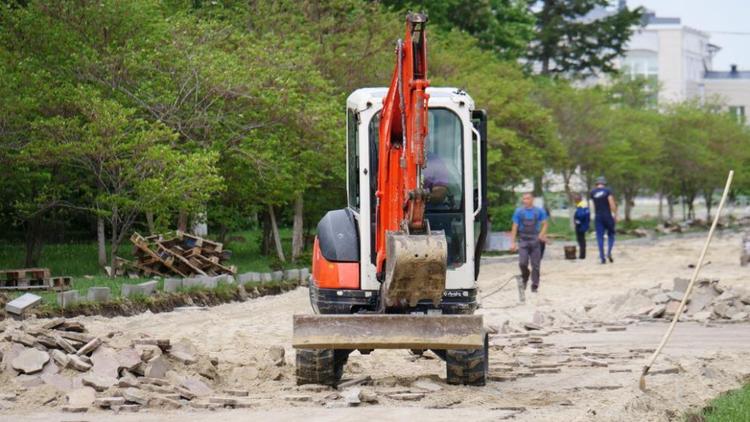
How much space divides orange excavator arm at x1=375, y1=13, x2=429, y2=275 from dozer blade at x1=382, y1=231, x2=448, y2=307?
23 centimetres

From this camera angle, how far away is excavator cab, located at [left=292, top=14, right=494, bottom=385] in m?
12.1

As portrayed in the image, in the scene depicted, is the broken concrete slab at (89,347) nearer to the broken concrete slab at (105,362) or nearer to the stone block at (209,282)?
the broken concrete slab at (105,362)

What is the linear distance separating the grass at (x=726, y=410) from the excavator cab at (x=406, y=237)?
78.5 inches

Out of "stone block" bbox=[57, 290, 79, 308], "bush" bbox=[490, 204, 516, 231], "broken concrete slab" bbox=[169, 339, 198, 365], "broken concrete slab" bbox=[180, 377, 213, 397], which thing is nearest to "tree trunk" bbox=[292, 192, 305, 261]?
"stone block" bbox=[57, 290, 79, 308]

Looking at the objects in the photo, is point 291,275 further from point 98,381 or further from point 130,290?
point 98,381

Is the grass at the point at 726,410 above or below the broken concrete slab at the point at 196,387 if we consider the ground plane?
below

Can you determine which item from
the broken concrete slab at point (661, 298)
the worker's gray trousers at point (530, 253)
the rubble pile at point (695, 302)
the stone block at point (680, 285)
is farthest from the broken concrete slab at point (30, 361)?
the stone block at point (680, 285)

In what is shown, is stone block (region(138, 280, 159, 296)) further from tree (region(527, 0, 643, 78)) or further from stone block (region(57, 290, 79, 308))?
tree (region(527, 0, 643, 78))

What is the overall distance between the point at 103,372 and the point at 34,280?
36.1ft

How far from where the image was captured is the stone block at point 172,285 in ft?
76.0

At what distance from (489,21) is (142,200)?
103ft

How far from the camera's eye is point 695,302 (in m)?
22.2

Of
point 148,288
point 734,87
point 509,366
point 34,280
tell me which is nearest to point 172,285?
point 148,288

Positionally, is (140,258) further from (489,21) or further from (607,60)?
(607,60)
